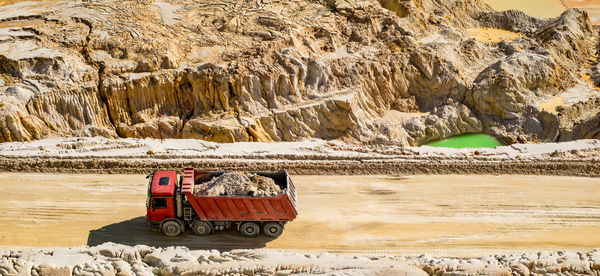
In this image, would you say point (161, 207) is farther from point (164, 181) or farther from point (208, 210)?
point (208, 210)

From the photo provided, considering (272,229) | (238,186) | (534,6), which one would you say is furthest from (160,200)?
(534,6)

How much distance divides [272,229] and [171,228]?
2.15 metres

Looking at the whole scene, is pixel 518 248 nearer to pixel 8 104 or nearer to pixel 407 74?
pixel 407 74

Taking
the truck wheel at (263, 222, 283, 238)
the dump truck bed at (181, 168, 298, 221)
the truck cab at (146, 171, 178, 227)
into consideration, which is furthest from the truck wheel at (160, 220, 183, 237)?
the truck wheel at (263, 222, 283, 238)

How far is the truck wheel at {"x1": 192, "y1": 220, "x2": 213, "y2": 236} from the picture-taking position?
12.6 meters

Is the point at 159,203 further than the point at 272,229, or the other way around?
the point at 272,229

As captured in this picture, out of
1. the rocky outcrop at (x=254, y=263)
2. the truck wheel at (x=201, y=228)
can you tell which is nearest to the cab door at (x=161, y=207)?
the truck wheel at (x=201, y=228)

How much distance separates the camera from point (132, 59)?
20.8m

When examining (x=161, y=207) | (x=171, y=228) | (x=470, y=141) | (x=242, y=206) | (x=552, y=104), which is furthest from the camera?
(x=552, y=104)

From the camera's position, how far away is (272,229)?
41.8 feet

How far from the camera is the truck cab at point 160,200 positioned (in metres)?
12.3

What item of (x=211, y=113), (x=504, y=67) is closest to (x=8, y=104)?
(x=211, y=113)

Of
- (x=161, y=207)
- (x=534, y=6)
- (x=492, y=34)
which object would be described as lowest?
(x=161, y=207)

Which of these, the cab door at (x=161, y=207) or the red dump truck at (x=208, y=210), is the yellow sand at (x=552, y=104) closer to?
the red dump truck at (x=208, y=210)
